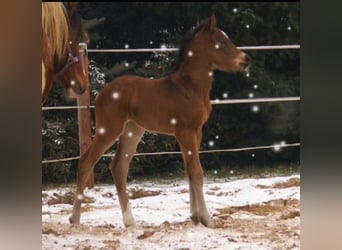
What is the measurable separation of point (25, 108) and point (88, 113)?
14.1 inches

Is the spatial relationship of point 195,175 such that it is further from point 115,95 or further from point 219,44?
point 219,44

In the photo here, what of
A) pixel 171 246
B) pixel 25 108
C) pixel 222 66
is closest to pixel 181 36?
pixel 222 66

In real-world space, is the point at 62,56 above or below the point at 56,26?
below

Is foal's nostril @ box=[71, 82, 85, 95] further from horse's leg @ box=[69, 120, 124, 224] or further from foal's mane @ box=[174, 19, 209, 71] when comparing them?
foal's mane @ box=[174, 19, 209, 71]

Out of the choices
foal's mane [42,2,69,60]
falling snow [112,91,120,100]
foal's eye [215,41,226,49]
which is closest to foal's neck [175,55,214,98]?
foal's eye [215,41,226,49]

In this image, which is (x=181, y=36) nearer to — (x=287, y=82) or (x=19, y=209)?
(x=287, y=82)

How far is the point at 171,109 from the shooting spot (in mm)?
3209

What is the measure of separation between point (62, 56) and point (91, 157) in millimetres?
585

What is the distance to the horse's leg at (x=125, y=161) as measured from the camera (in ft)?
10.6

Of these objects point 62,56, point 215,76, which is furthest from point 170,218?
point 62,56

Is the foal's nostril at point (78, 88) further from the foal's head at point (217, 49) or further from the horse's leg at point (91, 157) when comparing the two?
the foal's head at point (217, 49)

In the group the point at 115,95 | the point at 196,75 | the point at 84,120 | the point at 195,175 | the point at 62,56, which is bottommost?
the point at 195,175

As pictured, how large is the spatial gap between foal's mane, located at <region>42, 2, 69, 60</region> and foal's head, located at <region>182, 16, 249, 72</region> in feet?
2.19

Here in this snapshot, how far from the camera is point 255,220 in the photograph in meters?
3.32
